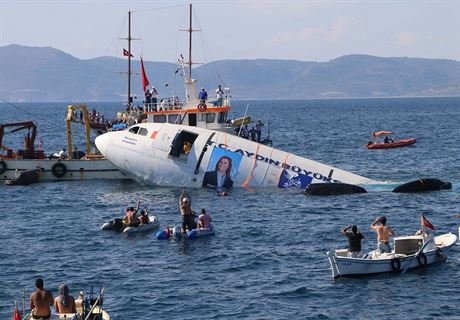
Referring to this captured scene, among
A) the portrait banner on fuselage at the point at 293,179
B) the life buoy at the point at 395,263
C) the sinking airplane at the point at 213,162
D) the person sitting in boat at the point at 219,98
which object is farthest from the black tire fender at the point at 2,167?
the life buoy at the point at 395,263

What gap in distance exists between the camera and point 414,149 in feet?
348

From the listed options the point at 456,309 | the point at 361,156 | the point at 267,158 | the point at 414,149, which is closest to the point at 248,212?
the point at 267,158

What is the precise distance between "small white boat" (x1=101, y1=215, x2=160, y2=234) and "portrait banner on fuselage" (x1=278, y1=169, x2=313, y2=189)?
1459cm

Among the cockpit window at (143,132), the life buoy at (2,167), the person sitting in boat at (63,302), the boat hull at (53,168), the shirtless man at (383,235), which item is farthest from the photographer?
the boat hull at (53,168)

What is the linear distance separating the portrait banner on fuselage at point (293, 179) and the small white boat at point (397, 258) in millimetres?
21941

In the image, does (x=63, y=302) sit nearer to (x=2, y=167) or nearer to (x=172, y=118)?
(x=2, y=167)

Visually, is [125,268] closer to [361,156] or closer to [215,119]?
[215,119]

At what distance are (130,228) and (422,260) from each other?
60.6 ft

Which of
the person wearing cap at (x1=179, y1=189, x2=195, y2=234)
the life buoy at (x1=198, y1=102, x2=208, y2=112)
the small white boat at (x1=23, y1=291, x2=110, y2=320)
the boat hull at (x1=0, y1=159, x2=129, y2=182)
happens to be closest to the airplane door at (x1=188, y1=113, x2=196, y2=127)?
the life buoy at (x1=198, y1=102, x2=208, y2=112)

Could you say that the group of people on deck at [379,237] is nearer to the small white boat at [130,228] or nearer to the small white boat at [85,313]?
the small white boat at [85,313]

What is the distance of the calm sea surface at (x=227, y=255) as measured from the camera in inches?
1448

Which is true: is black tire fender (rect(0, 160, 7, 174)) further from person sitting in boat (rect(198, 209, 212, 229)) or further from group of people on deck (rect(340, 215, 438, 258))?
group of people on deck (rect(340, 215, 438, 258))

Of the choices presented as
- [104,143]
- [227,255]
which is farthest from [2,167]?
[227,255]

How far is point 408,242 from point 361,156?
2231 inches
